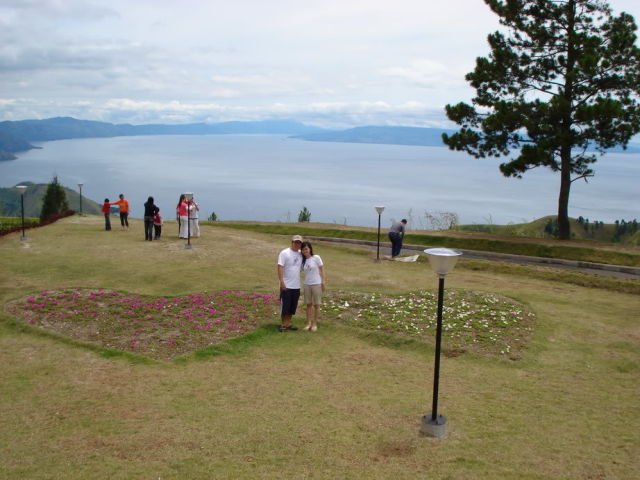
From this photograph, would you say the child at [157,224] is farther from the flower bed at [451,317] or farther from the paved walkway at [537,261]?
the flower bed at [451,317]

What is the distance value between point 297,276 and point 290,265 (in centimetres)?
41

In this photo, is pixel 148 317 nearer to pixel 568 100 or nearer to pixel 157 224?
pixel 157 224

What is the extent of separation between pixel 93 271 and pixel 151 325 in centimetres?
630

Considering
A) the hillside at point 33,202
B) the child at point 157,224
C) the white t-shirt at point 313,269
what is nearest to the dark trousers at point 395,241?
the child at point 157,224

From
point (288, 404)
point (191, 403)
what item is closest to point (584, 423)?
point (288, 404)

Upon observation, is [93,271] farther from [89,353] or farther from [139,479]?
[139,479]

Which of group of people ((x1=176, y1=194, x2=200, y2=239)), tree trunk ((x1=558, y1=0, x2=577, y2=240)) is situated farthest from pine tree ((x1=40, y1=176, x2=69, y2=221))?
tree trunk ((x1=558, y1=0, x2=577, y2=240))

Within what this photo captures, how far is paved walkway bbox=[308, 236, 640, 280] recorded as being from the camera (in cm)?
2312

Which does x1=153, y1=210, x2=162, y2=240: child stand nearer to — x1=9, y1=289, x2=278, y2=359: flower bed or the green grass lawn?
the green grass lawn

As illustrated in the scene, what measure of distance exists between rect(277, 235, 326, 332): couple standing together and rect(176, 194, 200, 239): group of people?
36.5 ft

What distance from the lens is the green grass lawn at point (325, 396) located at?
26.9 feet

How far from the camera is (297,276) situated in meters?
13.9

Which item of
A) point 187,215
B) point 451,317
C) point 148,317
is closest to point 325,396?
point 451,317

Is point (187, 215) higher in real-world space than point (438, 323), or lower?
higher
